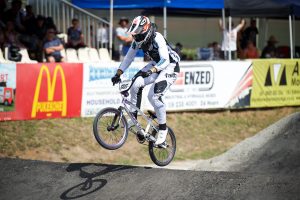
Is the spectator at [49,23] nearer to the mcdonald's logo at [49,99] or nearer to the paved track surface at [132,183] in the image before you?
the mcdonald's logo at [49,99]

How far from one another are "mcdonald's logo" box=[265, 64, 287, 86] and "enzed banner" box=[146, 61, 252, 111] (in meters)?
0.81

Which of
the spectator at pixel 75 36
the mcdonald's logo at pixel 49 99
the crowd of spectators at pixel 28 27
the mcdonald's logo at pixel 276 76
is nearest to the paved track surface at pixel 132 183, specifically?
the mcdonald's logo at pixel 49 99

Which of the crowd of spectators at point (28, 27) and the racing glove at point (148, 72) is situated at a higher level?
the crowd of spectators at point (28, 27)

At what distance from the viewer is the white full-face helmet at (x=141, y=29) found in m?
10.1

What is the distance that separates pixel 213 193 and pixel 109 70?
8.27 meters

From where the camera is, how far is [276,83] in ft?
67.5

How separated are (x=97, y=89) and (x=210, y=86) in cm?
408

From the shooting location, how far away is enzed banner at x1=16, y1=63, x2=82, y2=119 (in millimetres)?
15398

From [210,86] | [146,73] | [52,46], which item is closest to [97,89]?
[52,46]

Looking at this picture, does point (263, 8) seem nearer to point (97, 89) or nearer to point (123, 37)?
point (123, 37)

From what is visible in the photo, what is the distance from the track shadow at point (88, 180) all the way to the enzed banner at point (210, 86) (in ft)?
22.9

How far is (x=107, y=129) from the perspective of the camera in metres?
10.2

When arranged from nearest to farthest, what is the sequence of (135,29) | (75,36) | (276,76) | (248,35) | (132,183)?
(132,183) → (135,29) → (75,36) → (276,76) → (248,35)

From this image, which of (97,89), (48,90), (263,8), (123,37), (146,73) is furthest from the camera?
(263,8)
